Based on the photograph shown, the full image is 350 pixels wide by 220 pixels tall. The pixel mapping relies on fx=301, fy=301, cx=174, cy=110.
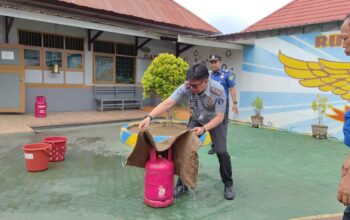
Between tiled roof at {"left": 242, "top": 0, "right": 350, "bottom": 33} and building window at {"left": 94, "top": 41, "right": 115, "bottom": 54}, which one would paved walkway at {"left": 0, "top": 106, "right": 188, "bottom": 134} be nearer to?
building window at {"left": 94, "top": 41, "right": 115, "bottom": 54}

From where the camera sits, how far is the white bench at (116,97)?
10.0 metres

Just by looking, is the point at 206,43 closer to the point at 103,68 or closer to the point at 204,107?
the point at 103,68

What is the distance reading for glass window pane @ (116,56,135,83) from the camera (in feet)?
35.5

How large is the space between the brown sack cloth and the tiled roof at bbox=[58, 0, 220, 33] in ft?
23.5

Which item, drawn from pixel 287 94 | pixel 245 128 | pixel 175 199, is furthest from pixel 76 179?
pixel 287 94

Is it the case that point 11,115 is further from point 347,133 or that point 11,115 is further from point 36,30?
point 347,133

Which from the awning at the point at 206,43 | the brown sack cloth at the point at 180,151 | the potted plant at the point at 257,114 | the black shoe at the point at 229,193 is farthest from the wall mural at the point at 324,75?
the brown sack cloth at the point at 180,151

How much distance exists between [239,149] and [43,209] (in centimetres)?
370

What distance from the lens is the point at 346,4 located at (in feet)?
23.4

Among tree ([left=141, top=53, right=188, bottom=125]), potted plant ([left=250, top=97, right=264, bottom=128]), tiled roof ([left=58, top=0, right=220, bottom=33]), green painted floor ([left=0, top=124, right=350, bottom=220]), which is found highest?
tiled roof ([left=58, top=0, right=220, bottom=33])

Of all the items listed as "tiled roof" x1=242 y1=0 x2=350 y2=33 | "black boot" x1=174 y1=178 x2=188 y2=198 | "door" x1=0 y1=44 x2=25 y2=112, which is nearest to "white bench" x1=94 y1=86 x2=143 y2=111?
"door" x1=0 y1=44 x2=25 y2=112

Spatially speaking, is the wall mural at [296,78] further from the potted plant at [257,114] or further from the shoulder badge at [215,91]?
the shoulder badge at [215,91]

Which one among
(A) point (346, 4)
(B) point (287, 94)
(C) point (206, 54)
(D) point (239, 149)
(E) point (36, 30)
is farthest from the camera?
(C) point (206, 54)

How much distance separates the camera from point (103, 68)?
10.4 m
